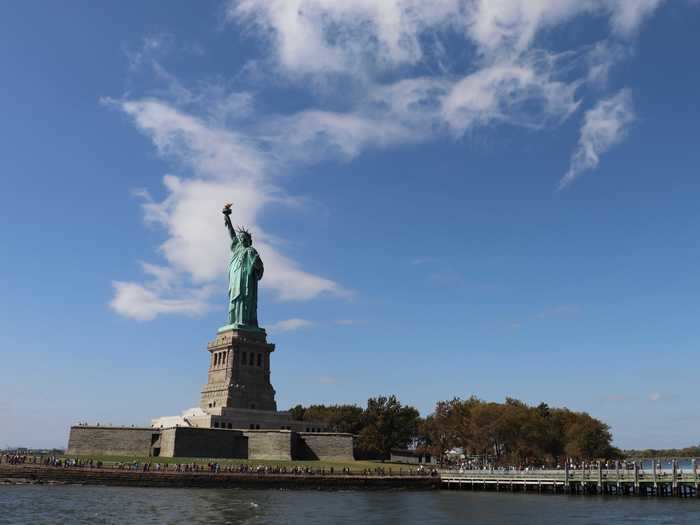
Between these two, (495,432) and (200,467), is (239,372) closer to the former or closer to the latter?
(200,467)

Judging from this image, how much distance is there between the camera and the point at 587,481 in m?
65.1

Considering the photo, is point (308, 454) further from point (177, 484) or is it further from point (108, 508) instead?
point (108, 508)

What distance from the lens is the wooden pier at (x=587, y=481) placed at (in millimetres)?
60625

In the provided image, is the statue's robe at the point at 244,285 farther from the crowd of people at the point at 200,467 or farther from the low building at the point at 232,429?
the crowd of people at the point at 200,467

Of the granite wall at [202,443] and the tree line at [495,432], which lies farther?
the tree line at [495,432]

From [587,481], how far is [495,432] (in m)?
27.4

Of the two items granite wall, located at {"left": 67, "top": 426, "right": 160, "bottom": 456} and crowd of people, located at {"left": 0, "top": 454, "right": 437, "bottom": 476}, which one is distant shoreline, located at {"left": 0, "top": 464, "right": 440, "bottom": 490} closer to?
crowd of people, located at {"left": 0, "top": 454, "right": 437, "bottom": 476}

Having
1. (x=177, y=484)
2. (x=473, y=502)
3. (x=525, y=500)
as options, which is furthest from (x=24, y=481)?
(x=525, y=500)

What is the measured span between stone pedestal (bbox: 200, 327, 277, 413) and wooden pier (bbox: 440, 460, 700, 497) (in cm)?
2592

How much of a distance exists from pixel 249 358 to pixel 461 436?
32.5 m

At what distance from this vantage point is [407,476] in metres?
70.1

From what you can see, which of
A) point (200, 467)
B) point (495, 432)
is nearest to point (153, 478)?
point (200, 467)

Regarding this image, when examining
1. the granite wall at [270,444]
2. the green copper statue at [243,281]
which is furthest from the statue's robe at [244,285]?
the granite wall at [270,444]

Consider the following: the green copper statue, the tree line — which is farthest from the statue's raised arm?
the tree line
